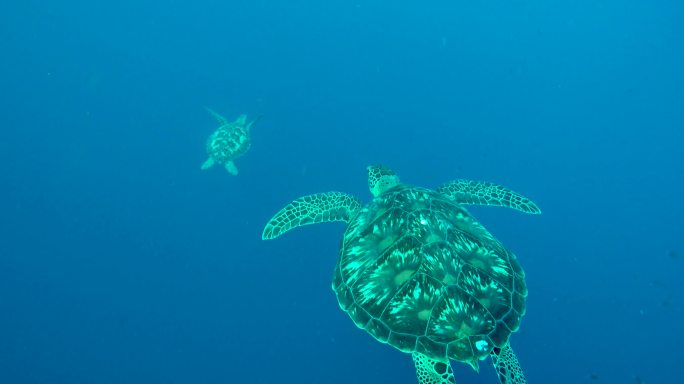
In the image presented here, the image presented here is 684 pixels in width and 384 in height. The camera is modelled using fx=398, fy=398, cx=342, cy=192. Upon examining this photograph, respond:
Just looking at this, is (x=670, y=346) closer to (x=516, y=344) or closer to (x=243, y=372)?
(x=516, y=344)

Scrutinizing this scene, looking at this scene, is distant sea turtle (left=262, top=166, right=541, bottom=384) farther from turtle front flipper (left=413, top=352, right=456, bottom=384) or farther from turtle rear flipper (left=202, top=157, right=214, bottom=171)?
turtle rear flipper (left=202, top=157, right=214, bottom=171)

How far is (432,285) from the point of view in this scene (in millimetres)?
3609

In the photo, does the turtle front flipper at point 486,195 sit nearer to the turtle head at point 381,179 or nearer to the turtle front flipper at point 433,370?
the turtle head at point 381,179

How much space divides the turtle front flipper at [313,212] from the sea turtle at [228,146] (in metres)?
3.55

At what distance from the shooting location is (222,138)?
906 centimetres

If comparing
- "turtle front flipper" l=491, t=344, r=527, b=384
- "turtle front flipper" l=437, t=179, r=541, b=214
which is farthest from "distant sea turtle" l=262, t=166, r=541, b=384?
"turtle front flipper" l=437, t=179, r=541, b=214

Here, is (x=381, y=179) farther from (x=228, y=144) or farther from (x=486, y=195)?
(x=228, y=144)

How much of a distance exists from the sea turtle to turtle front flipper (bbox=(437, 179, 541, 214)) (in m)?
4.95

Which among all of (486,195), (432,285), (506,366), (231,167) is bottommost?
(506,366)

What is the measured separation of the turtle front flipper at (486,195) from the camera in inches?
237

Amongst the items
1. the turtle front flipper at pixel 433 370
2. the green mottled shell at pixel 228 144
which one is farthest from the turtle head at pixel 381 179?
the green mottled shell at pixel 228 144

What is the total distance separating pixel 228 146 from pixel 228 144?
2.0 inches

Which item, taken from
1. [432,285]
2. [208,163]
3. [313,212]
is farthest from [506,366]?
[208,163]

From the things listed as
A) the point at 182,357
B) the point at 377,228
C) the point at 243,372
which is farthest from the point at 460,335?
the point at 182,357
